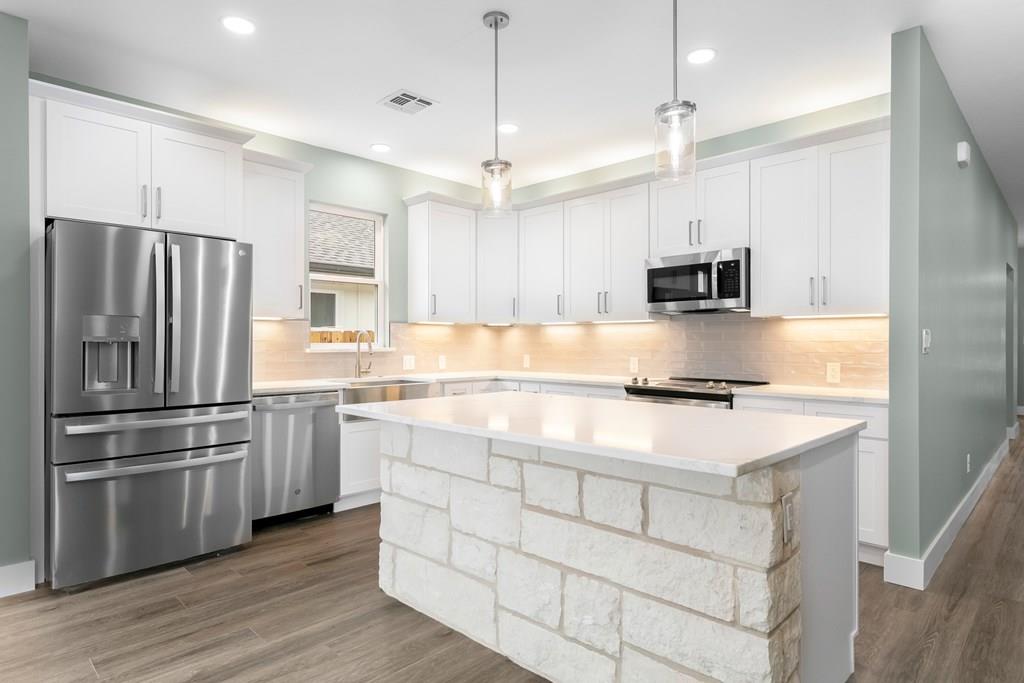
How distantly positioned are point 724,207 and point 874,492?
6.84 ft

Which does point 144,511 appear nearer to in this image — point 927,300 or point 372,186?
point 372,186

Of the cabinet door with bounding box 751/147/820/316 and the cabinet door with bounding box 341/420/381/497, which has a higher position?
the cabinet door with bounding box 751/147/820/316

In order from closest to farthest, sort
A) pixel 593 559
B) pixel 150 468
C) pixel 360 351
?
pixel 593 559 → pixel 150 468 → pixel 360 351

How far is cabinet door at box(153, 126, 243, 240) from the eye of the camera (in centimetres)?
340

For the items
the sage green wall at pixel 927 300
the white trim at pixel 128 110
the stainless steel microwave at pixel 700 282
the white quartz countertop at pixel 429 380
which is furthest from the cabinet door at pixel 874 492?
the white trim at pixel 128 110

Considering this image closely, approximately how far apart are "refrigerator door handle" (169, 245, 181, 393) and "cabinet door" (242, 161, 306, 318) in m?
0.90

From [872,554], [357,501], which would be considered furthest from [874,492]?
[357,501]

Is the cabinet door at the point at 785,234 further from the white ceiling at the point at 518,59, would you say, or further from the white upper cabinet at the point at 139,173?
the white upper cabinet at the point at 139,173

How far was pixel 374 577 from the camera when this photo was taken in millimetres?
3100

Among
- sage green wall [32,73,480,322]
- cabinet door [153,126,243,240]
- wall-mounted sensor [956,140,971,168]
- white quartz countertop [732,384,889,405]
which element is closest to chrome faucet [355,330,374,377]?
sage green wall [32,73,480,322]

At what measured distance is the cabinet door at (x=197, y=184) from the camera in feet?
11.2

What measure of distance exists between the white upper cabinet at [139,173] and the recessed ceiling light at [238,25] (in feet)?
2.42

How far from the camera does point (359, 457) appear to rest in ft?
14.4

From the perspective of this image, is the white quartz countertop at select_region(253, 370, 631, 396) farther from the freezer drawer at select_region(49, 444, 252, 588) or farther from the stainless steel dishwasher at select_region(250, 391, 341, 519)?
the freezer drawer at select_region(49, 444, 252, 588)
